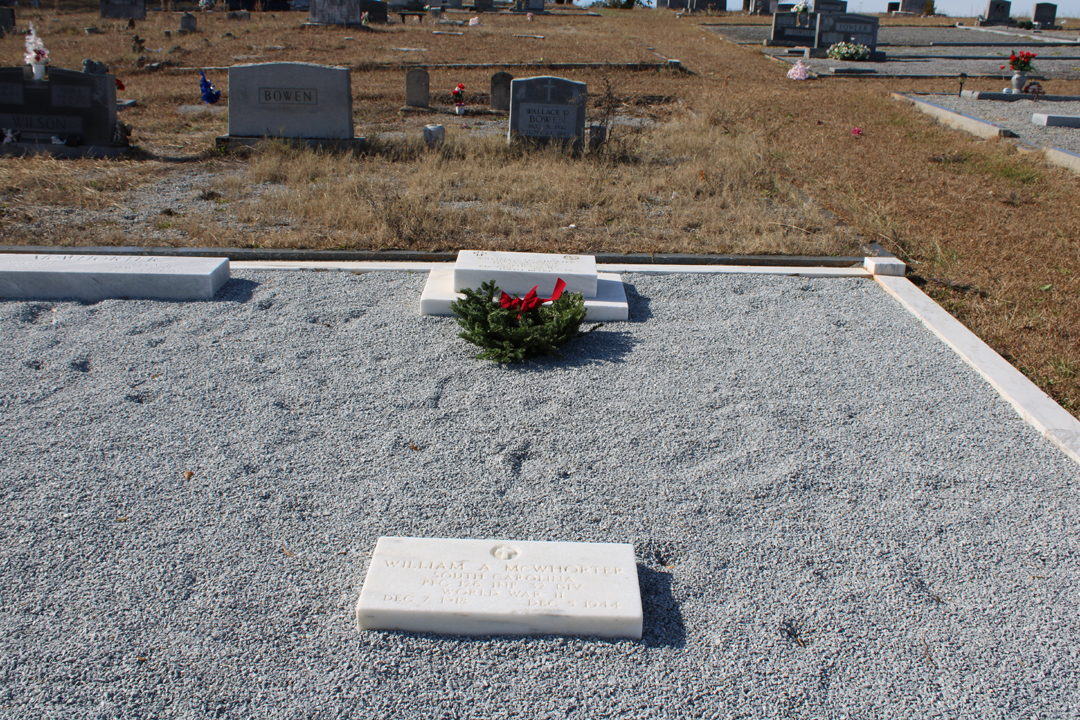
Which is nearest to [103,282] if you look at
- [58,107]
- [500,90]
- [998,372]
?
[998,372]

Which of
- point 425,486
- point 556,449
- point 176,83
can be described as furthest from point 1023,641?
point 176,83

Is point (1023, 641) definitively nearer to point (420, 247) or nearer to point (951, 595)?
Result: point (951, 595)

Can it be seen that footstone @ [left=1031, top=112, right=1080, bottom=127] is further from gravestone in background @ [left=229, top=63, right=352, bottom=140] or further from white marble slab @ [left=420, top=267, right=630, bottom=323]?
white marble slab @ [left=420, top=267, right=630, bottom=323]

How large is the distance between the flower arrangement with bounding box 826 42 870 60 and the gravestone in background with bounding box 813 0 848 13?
2995 mm

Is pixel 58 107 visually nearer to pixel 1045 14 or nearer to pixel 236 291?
pixel 236 291

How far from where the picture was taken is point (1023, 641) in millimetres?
2434

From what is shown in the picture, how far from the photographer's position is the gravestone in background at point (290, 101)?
9.83 m

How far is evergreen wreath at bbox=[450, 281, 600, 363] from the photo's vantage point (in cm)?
423

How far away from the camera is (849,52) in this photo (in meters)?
20.4

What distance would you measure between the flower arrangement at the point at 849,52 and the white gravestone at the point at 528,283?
1853cm

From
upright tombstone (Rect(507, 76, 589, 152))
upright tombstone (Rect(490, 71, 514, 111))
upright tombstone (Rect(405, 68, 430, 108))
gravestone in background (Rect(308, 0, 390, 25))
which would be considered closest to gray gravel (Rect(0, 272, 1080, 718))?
upright tombstone (Rect(507, 76, 589, 152))

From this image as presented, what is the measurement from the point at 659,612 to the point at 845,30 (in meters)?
23.1

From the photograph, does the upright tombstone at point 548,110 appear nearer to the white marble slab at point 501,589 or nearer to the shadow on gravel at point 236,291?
the shadow on gravel at point 236,291

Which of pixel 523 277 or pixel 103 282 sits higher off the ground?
pixel 523 277
